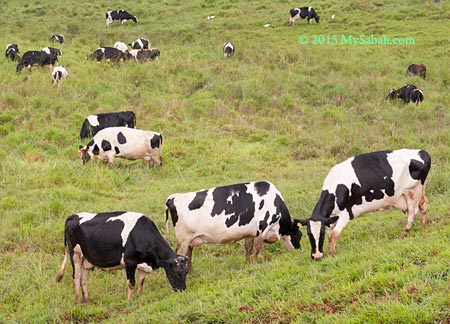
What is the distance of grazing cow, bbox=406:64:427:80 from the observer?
71.2ft

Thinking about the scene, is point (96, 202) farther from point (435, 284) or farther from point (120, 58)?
point (120, 58)

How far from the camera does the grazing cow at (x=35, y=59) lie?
20000 mm

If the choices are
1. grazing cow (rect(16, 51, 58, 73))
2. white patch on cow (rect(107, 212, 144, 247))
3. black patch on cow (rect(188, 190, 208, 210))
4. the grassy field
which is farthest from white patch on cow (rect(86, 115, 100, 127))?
white patch on cow (rect(107, 212, 144, 247))

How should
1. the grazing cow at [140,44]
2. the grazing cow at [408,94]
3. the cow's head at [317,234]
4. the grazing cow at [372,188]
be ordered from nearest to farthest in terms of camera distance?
the cow's head at [317,234] < the grazing cow at [372,188] < the grazing cow at [408,94] < the grazing cow at [140,44]

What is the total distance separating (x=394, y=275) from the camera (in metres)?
5.93

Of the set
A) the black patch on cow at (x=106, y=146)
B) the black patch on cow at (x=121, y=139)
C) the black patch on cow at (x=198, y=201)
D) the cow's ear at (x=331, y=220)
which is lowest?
the black patch on cow at (x=106, y=146)

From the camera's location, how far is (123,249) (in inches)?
309

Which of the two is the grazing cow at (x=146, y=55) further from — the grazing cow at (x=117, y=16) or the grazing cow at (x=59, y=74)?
the grazing cow at (x=117, y=16)

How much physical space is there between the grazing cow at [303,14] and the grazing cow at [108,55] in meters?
10.7

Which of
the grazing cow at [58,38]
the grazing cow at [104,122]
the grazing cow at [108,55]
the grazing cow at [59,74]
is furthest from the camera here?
the grazing cow at [58,38]

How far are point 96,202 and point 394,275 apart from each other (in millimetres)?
7261

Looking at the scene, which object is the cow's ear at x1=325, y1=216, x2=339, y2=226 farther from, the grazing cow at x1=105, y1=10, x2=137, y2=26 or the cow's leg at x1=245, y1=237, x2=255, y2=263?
the grazing cow at x1=105, y1=10, x2=137, y2=26

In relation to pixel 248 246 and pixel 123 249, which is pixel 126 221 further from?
pixel 248 246

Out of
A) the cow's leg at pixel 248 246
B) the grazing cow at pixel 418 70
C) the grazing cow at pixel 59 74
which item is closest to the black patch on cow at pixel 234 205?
the cow's leg at pixel 248 246
